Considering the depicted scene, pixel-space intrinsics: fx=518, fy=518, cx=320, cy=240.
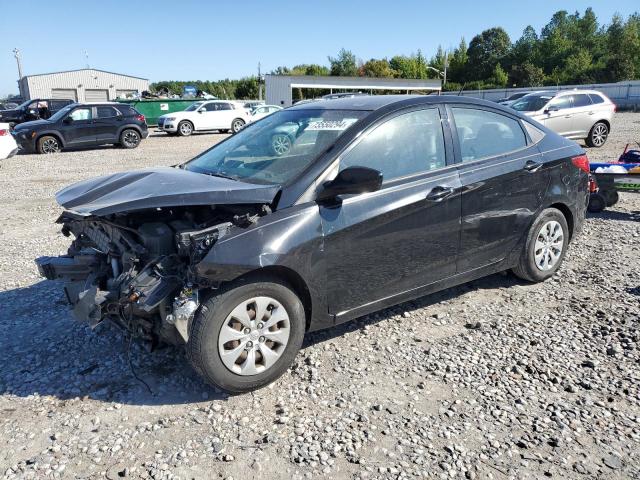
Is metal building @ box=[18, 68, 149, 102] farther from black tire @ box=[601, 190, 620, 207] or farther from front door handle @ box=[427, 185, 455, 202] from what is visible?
front door handle @ box=[427, 185, 455, 202]

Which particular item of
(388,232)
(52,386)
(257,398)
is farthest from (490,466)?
(52,386)

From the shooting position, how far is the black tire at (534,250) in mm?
4793

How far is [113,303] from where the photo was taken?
11.0ft

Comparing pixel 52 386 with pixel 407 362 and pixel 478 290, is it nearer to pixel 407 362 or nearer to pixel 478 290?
pixel 407 362

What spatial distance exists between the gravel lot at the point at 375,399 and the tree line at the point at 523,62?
54.6m

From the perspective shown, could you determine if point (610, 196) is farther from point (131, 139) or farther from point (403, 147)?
point (131, 139)

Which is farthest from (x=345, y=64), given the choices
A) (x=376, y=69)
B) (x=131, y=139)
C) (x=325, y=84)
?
(x=131, y=139)

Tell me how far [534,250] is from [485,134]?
3.98 feet

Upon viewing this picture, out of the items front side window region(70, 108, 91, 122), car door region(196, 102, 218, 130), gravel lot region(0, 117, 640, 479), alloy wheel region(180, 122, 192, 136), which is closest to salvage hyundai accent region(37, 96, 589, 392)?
gravel lot region(0, 117, 640, 479)

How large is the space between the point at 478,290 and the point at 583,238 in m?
2.43

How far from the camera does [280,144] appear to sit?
4141 millimetres

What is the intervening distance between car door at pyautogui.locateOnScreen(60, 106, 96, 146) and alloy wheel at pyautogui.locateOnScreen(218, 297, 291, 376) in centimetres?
1739

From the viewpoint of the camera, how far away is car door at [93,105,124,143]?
1864cm

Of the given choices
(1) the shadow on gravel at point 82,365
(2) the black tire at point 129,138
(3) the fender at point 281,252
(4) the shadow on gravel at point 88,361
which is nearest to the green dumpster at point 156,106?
(2) the black tire at point 129,138
